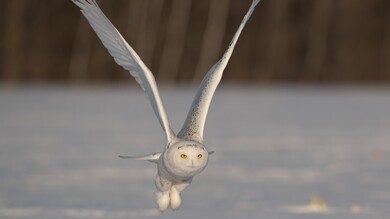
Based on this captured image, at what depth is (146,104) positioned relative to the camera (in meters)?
16.8

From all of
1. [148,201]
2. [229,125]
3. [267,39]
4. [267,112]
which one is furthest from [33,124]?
[267,39]

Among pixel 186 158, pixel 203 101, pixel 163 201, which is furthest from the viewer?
pixel 203 101

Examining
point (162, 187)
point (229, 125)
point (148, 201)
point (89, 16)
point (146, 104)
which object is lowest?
point (146, 104)

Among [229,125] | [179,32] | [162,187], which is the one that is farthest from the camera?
[179,32]

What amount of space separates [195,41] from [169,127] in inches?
589

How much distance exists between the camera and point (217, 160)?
899 centimetres

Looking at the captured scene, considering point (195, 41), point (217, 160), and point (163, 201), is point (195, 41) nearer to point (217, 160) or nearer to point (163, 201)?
point (217, 160)

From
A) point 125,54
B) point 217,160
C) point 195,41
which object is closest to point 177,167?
point 125,54

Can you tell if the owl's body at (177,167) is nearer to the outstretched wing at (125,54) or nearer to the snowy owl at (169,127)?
the snowy owl at (169,127)

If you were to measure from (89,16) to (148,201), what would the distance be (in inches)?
63.6

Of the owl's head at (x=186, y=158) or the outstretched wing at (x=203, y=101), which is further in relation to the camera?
the outstretched wing at (x=203, y=101)

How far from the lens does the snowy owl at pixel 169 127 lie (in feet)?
16.4

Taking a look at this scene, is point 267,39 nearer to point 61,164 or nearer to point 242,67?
point 242,67

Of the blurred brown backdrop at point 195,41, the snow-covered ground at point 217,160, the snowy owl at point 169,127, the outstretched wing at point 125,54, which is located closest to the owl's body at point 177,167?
the snowy owl at point 169,127
